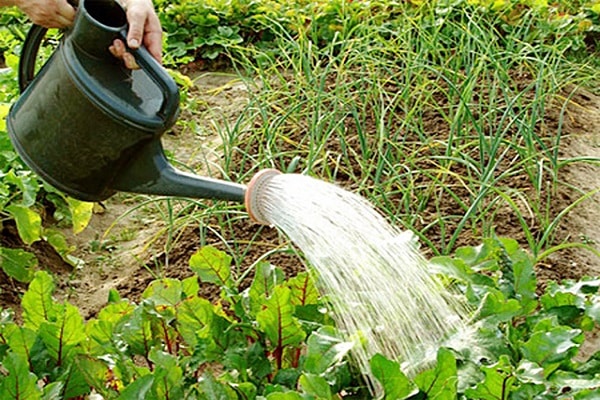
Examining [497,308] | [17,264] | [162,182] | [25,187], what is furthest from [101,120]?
[17,264]

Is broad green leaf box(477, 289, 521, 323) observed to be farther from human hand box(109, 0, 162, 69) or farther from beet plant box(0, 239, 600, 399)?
human hand box(109, 0, 162, 69)

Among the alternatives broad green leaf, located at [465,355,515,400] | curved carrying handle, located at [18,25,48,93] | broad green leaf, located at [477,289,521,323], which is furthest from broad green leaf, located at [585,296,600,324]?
curved carrying handle, located at [18,25,48,93]

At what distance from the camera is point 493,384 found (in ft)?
5.68

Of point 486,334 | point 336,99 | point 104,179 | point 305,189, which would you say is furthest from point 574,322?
point 336,99

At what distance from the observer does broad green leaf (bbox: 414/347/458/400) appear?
1.75 m

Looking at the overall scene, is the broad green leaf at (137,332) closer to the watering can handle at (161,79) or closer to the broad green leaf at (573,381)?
the watering can handle at (161,79)

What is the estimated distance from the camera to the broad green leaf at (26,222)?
3072 mm

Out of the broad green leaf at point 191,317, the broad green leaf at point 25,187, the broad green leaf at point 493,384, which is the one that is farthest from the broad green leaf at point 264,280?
the broad green leaf at point 25,187

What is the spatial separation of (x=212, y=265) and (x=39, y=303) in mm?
388

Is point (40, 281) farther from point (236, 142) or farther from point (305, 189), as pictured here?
point (236, 142)

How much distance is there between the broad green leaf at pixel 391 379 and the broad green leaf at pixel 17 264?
1.64m

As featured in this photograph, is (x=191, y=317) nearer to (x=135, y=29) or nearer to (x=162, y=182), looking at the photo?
(x=162, y=182)

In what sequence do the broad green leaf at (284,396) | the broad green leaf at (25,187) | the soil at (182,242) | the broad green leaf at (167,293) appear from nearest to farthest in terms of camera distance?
the broad green leaf at (284,396) < the broad green leaf at (167,293) < the broad green leaf at (25,187) < the soil at (182,242)

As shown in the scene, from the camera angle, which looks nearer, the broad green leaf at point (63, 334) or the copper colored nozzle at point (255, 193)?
the copper colored nozzle at point (255, 193)
